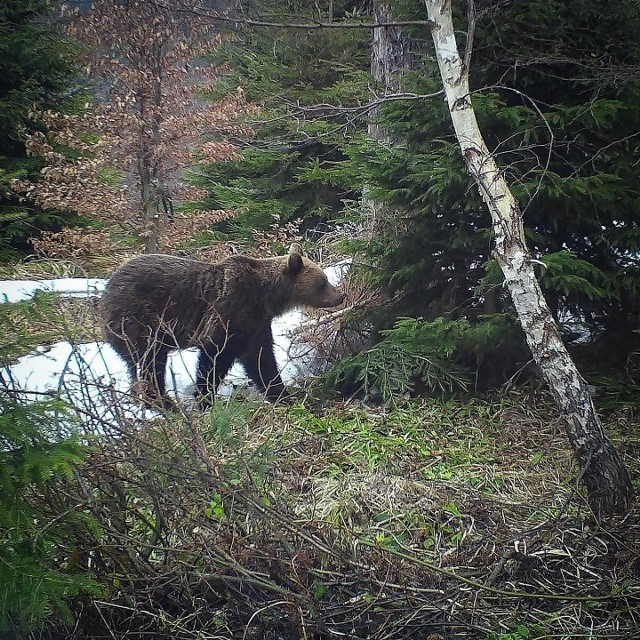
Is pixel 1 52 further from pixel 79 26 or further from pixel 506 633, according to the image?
pixel 506 633

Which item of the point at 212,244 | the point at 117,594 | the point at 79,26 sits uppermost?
the point at 79,26

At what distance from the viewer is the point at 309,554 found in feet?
11.7

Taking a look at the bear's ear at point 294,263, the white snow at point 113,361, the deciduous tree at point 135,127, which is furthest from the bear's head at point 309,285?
the deciduous tree at point 135,127

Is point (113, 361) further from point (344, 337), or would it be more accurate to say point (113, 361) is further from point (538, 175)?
point (538, 175)

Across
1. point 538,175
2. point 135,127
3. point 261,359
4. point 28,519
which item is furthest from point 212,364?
point 28,519

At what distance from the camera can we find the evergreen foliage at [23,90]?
8508mm

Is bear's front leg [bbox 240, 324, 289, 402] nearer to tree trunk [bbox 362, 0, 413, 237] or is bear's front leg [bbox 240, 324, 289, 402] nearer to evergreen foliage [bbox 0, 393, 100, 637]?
tree trunk [bbox 362, 0, 413, 237]

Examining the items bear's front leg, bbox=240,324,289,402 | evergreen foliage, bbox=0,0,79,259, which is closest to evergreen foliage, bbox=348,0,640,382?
bear's front leg, bbox=240,324,289,402

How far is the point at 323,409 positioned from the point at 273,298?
119cm

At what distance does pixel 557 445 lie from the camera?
16.3ft

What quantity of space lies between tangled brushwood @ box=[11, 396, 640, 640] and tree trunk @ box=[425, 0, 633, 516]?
0.58ft

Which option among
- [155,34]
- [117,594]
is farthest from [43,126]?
[117,594]

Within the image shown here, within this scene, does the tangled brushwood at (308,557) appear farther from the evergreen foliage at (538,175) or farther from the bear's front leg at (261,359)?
the bear's front leg at (261,359)

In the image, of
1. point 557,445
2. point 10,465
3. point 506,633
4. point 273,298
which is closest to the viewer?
point 10,465
